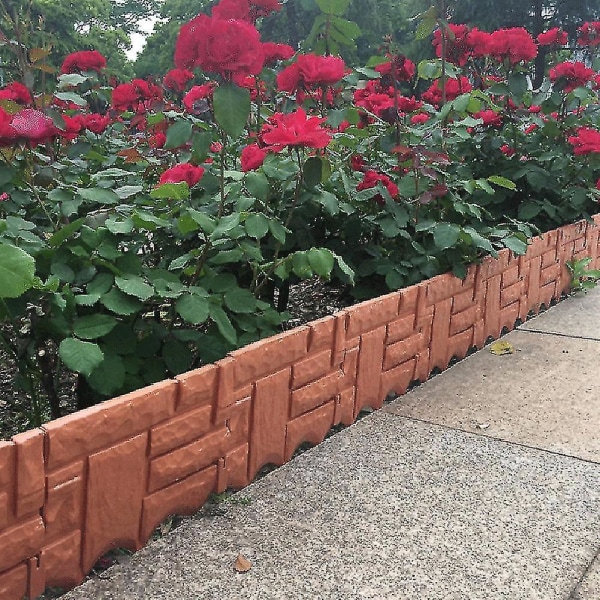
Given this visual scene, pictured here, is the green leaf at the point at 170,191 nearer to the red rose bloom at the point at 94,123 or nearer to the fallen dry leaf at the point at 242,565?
the fallen dry leaf at the point at 242,565

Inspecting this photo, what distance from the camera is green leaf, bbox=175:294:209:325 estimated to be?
1.84 metres

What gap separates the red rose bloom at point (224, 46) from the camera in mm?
1827

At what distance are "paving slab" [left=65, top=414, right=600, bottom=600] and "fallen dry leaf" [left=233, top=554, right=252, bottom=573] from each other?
0.04 ft

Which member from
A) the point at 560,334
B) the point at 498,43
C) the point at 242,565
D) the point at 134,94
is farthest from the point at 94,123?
the point at 560,334

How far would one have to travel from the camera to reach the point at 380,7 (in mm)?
25156

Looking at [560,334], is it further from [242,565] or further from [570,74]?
[242,565]

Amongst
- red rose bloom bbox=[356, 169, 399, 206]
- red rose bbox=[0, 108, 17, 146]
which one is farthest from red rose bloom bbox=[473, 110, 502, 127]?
red rose bbox=[0, 108, 17, 146]

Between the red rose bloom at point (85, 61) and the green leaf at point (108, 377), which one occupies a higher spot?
the red rose bloom at point (85, 61)

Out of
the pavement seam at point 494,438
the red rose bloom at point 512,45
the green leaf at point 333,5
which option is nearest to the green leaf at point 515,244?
the pavement seam at point 494,438

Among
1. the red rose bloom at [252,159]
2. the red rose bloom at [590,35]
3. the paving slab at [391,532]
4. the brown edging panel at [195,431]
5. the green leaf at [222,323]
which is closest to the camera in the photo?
the brown edging panel at [195,431]

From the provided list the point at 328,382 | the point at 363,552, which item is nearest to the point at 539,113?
the point at 328,382

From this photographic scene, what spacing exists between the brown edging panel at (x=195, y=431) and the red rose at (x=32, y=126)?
658mm

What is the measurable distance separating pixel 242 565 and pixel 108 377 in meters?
0.53

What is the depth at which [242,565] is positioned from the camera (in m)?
1.70
